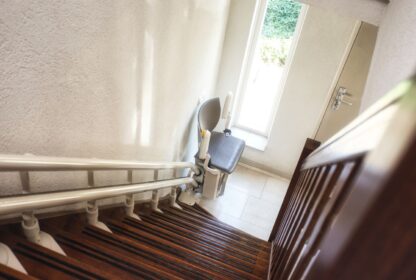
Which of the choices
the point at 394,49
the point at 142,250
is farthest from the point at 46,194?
the point at 394,49

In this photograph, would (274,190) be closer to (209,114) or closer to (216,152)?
(216,152)

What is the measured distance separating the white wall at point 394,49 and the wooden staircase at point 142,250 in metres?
1.26

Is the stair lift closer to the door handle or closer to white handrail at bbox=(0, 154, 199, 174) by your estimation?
the door handle

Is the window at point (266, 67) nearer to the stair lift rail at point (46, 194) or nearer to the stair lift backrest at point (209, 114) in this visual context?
the stair lift backrest at point (209, 114)

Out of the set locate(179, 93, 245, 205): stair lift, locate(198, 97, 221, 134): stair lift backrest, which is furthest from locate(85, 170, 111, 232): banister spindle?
locate(198, 97, 221, 134): stair lift backrest

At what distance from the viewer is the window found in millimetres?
3238

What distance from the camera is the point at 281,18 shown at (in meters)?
3.25

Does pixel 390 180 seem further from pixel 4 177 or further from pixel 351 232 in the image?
pixel 4 177

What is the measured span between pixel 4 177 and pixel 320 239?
99 cm

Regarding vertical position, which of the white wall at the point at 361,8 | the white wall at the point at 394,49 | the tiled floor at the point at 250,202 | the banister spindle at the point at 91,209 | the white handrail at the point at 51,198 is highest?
the white wall at the point at 361,8

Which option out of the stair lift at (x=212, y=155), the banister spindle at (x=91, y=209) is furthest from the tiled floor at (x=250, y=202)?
the banister spindle at (x=91, y=209)

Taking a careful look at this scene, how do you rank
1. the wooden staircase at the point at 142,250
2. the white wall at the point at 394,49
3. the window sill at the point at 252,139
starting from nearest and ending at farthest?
the wooden staircase at the point at 142,250 → the white wall at the point at 394,49 → the window sill at the point at 252,139

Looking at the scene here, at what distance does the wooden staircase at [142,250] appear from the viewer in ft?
3.11

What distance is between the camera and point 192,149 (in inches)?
134
